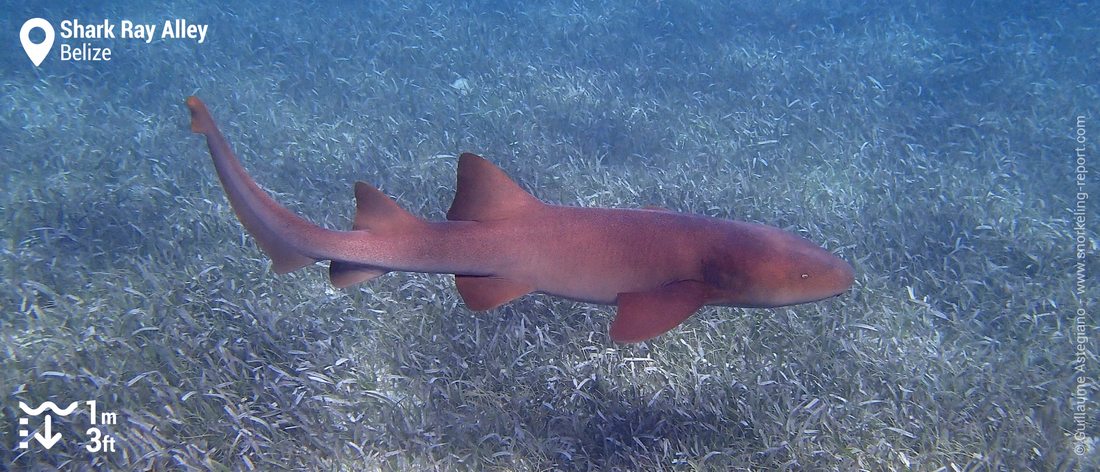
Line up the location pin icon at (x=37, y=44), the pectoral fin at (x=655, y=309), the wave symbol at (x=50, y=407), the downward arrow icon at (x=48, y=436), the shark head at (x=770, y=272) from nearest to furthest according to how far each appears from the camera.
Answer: the pectoral fin at (x=655, y=309), the shark head at (x=770, y=272), the downward arrow icon at (x=48, y=436), the wave symbol at (x=50, y=407), the location pin icon at (x=37, y=44)

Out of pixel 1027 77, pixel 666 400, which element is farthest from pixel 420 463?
pixel 1027 77

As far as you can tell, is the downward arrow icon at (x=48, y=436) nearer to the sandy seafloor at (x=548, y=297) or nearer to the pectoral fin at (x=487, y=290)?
the sandy seafloor at (x=548, y=297)

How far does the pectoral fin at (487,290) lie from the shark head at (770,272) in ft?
4.01

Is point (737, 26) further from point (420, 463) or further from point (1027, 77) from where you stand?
point (420, 463)

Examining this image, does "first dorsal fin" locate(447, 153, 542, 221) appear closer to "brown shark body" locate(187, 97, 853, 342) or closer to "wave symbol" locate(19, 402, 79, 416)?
"brown shark body" locate(187, 97, 853, 342)

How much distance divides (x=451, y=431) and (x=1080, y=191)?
978cm

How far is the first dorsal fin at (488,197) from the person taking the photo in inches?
139

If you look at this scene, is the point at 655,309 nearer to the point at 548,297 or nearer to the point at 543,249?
the point at 543,249

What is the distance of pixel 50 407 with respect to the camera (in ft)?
12.9

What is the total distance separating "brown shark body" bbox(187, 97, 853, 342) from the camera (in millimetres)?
3336

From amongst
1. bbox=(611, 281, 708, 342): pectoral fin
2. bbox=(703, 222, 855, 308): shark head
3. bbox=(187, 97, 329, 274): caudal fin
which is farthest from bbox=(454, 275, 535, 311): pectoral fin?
bbox=(703, 222, 855, 308): shark head

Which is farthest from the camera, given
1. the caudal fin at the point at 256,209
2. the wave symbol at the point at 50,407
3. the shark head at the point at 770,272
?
the wave symbol at the point at 50,407

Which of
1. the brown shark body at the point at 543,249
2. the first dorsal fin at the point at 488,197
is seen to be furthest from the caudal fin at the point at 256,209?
the first dorsal fin at the point at 488,197

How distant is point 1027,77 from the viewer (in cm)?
1195
